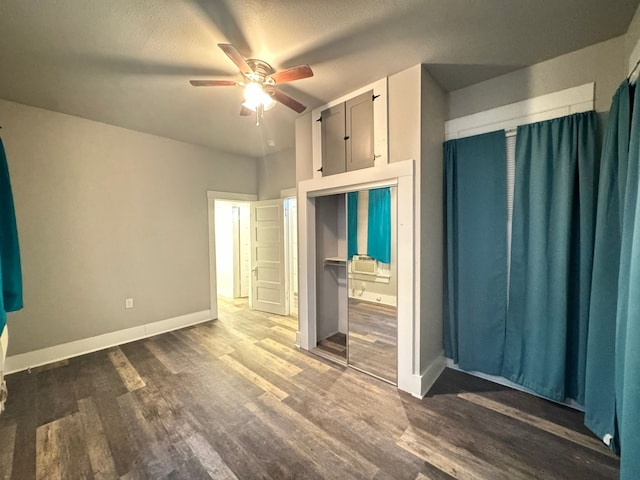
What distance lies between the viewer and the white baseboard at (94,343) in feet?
8.66

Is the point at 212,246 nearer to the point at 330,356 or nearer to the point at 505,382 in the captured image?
the point at 330,356

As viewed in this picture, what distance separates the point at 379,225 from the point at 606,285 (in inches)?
→ 65.0

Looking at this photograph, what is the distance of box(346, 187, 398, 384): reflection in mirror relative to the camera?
7.92 ft

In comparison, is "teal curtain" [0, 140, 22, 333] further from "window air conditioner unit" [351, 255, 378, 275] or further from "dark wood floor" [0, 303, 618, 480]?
"window air conditioner unit" [351, 255, 378, 275]

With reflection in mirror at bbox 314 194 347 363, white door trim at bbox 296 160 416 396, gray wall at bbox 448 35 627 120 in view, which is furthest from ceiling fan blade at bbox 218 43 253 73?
gray wall at bbox 448 35 627 120

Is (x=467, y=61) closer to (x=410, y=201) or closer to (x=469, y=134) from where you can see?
(x=469, y=134)

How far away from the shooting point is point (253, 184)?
15.7 ft

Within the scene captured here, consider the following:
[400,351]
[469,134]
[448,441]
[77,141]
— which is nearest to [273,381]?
[400,351]

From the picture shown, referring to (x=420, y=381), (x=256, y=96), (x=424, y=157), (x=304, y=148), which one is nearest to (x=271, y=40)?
(x=256, y=96)

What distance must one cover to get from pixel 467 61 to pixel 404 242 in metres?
1.63

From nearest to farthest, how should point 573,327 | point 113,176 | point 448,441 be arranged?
1. point 448,441
2. point 573,327
3. point 113,176

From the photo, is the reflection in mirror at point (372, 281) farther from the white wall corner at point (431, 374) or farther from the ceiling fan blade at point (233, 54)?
the ceiling fan blade at point (233, 54)

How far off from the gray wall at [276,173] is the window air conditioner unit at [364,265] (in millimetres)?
2045

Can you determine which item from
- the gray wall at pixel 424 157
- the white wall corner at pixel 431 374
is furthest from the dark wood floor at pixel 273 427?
the gray wall at pixel 424 157
